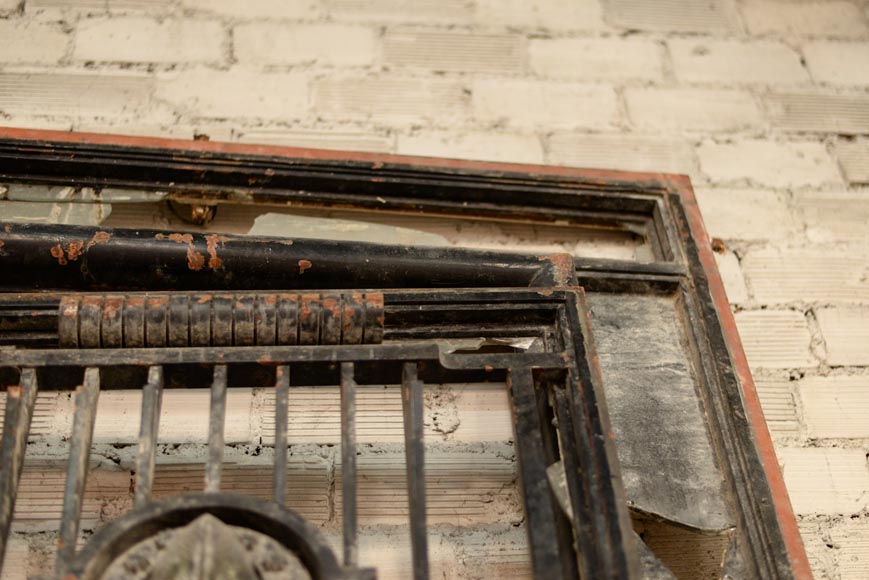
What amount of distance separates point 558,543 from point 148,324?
721 mm

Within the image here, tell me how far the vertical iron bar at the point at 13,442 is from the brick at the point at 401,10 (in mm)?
1321

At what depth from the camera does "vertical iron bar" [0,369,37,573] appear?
1219mm

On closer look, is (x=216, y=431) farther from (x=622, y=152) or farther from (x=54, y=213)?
(x=622, y=152)

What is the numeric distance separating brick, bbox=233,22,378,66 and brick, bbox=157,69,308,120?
7 cm

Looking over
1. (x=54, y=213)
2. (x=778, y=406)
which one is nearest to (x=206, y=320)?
(x=54, y=213)

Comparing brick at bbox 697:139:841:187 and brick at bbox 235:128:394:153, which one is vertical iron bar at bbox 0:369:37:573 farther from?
brick at bbox 697:139:841:187

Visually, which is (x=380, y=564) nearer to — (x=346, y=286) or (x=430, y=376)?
(x=430, y=376)

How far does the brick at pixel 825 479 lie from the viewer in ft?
5.24

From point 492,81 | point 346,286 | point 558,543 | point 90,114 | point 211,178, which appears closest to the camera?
point 558,543

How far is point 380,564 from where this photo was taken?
58.4 inches

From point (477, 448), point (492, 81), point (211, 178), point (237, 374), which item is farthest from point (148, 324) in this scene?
point (492, 81)

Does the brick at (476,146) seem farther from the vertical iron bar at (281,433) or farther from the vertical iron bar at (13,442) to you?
the vertical iron bar at (13,442)

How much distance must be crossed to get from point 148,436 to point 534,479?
22.4 inches

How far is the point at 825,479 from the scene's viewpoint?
64.0 inches
